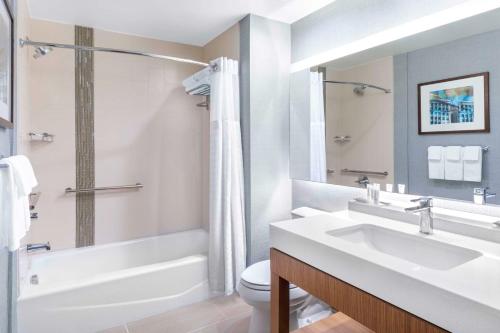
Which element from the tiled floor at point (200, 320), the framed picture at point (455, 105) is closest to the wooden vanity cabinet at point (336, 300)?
the tiled floor at point (200, 320)

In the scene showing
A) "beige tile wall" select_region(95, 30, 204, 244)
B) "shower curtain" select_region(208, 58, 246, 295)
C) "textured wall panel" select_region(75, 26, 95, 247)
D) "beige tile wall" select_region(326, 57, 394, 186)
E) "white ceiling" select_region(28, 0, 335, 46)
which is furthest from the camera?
"beige tile wall" select_region(95, 30, 204, 244)

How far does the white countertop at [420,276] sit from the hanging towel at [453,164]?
35 cm

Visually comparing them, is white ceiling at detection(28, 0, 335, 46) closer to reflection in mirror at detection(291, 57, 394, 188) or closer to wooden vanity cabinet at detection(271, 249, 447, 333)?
reflection in mirror at detection(291, 57, 394, 188)

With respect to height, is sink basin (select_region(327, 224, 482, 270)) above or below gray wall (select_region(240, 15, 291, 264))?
below

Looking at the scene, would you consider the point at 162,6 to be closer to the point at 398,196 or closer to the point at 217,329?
the point at 398,196

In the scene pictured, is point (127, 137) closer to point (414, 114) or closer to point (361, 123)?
point (361, 123)

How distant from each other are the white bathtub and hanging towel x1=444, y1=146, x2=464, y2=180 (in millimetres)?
1844

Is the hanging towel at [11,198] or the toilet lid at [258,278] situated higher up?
the hanging towel at [11,198]

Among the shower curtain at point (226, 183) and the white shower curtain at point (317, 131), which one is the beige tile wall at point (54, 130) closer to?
the shower curtain at point (226, 183)

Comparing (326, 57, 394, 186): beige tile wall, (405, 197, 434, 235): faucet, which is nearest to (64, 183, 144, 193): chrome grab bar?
(326, 57, 394, 186): beige tile wall

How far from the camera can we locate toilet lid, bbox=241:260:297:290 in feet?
5.88

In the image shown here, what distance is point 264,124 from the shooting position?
2.49 meters

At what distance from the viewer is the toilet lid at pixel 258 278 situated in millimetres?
1791

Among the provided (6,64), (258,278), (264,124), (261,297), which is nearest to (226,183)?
(264,124)
